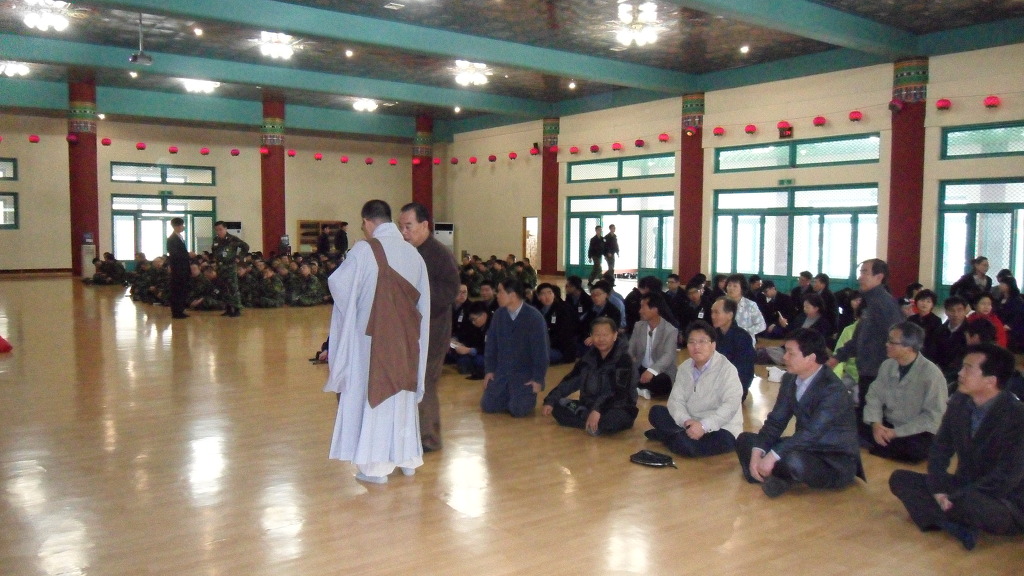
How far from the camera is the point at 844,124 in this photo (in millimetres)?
14562

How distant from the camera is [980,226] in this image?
12.9 meters

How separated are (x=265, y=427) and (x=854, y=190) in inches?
499

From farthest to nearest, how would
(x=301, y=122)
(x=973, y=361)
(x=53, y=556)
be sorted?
1. (x=301, y=122)
2. (x=973, y=361)
3. (x=53, y=556)

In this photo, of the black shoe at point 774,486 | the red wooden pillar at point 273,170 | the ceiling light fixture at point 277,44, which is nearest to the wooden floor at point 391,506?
the black shoe at point 774,486

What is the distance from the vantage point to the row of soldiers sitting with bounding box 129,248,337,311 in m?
12.6

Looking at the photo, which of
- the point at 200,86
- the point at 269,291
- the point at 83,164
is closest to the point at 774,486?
the point at 269,291

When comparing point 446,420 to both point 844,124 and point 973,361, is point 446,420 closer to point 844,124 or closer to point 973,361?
point 973,361

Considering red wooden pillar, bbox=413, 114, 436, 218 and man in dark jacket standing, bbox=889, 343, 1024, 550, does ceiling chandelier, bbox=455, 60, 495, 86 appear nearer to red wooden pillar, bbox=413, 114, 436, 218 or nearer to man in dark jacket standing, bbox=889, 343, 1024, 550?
red wooden pillar, bbox=413, 114, 436, 218

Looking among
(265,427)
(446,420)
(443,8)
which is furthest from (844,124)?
(265,427)

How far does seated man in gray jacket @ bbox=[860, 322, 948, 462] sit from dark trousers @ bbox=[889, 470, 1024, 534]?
1.08m

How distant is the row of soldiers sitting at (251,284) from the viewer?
12594 millimetres

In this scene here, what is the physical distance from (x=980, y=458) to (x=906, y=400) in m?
1.32

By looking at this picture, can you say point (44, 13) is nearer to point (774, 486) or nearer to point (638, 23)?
point (638, 23)

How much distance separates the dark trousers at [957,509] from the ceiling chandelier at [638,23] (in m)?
9.46
